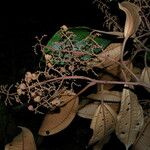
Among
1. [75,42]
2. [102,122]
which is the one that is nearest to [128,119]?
[102,122]

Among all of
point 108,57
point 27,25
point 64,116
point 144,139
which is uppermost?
point 108,57

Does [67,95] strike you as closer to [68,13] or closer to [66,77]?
[66,77]

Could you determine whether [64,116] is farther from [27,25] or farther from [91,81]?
[27,25]

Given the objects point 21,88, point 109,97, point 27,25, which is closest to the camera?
point 21,88

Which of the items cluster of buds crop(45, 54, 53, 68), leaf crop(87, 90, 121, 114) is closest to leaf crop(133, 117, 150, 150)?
leaf crop(87, 90, 121, 114)

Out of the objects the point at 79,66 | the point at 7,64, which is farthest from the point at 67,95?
the point at 7,64

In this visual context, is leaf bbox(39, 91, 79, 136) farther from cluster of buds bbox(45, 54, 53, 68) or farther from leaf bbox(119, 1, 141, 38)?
leaf bbox(119, 1, 141, 38)
